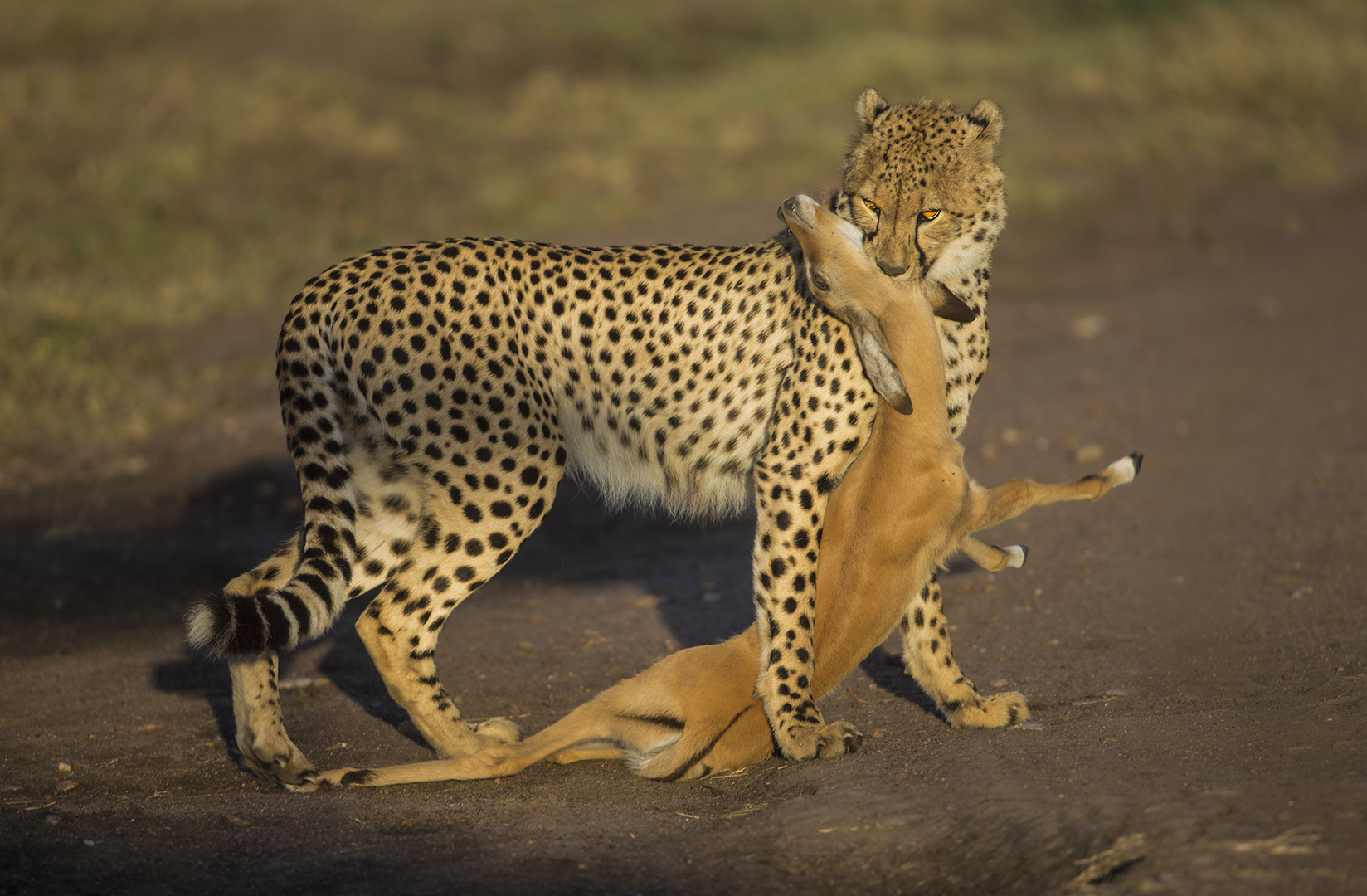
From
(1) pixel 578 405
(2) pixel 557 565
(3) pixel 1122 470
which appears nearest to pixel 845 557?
(3) pixel 1122 470

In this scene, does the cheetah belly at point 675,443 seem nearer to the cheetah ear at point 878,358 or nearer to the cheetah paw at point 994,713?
the cheetah ear at point 878,358

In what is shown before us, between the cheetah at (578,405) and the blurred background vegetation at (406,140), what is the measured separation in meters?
3.91

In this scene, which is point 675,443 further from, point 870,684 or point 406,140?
point 406,140

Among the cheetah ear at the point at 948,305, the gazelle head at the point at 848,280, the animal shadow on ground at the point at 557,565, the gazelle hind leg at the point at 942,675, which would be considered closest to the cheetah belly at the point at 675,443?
the gazelle head at the point at 848,280

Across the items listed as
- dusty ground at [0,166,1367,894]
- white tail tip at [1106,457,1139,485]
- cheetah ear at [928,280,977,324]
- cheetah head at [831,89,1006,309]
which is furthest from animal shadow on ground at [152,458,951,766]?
cheetah head at [831,89,1006,309]

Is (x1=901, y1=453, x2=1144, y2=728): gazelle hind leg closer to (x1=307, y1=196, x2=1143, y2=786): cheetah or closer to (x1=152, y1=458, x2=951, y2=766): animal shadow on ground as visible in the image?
(x1=307, y1=196, x2=1143, y2=786): cheetah

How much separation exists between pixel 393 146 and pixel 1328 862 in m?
11.5

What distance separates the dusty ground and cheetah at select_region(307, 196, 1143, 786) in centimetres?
11

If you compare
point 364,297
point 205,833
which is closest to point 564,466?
point 364,297

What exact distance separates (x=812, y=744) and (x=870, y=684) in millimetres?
906

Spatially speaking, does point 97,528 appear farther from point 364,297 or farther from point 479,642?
point 364,297

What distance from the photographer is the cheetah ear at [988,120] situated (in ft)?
13.7

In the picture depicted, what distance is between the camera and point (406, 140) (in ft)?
42.1

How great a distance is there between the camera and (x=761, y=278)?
416cm
